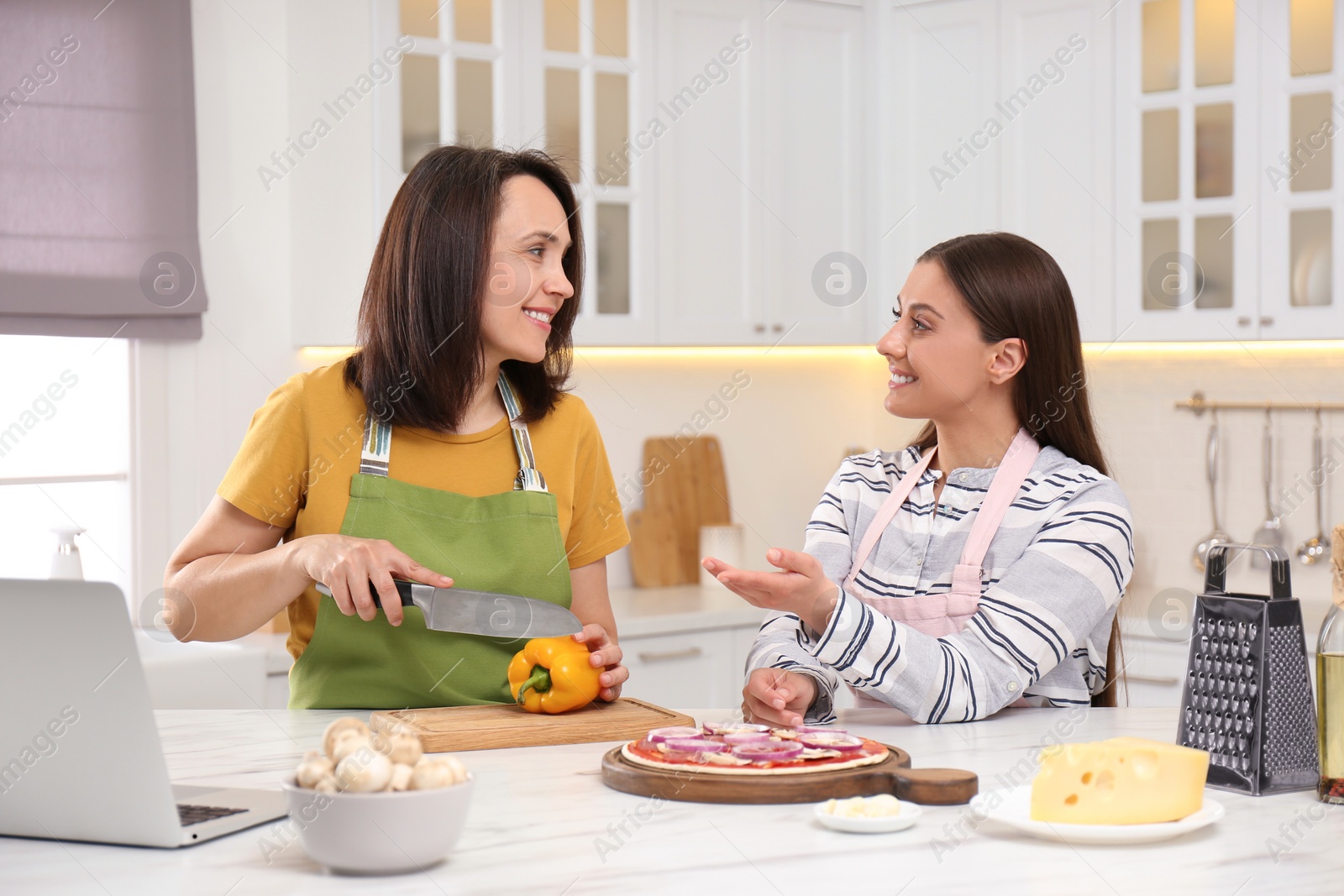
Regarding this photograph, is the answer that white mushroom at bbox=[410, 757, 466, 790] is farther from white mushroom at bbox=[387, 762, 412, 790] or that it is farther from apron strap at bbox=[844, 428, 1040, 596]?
apron strap at bbox=[844, 428, 1040, 596]

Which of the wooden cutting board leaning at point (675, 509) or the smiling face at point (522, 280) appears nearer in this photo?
the smiling face at point (522, 280)

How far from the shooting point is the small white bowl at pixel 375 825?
992 mm

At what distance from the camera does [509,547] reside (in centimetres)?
179

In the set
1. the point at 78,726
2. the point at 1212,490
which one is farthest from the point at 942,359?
the point at 1212,490

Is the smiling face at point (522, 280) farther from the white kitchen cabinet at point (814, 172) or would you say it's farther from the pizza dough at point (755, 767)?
the white kitchen cabinet at point (814, 172)

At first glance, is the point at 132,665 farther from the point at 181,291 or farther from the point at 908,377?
the point at 181,291

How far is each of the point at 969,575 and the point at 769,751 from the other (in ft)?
1.83

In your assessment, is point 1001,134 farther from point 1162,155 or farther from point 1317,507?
point 1317,507

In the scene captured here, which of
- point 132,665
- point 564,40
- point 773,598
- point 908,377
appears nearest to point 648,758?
point 773,598

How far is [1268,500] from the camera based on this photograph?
3.53 meters

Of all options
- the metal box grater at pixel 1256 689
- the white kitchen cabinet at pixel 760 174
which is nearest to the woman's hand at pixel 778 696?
the metal box grater at pixel 1256 689

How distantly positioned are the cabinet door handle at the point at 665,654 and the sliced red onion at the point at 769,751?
80.7 inches

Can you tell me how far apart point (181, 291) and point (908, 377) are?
198 cm

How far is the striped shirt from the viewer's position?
Answer: 1576 mm
